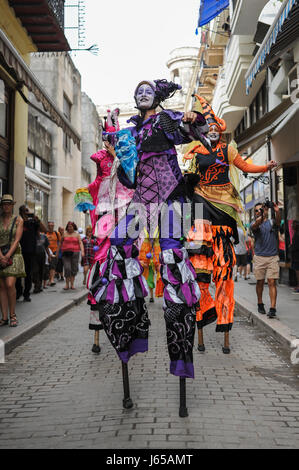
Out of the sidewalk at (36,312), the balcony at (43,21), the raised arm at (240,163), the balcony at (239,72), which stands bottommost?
the sidewalk at (36,312)

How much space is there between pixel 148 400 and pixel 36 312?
14.9ft

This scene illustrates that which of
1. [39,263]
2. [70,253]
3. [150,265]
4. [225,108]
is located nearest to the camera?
[150,265]

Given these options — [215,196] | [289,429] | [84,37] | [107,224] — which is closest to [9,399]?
[107,224]

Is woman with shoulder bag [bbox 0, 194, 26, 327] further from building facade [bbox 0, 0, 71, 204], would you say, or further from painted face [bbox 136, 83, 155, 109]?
painted face [bbox 136, 83, 155, 109]

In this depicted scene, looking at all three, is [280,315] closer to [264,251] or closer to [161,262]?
[264,251]

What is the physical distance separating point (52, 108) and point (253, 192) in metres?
10.8

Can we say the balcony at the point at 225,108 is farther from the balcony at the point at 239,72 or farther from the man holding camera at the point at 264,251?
the man holding camera at the point at 264,251

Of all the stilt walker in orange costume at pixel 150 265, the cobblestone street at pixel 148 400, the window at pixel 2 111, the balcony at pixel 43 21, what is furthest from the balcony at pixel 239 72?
the cobblestone street at pixel 148 400

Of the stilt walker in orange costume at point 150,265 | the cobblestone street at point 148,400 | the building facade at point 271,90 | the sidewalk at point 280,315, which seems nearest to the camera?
the cobblestone street at point 148,400

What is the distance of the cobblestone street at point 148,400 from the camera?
8.09 feet

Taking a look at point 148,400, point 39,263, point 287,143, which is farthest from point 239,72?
point 148,400

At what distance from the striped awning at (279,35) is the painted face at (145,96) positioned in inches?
146

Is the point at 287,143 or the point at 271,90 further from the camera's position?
the point at 271,90

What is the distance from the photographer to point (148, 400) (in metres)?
3.07
